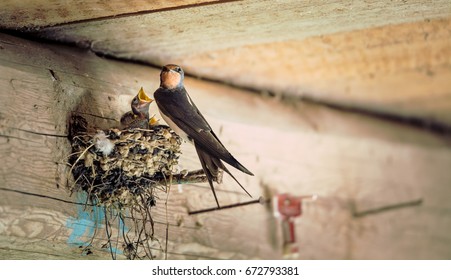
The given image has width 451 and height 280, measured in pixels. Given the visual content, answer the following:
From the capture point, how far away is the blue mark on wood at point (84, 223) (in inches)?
90.7

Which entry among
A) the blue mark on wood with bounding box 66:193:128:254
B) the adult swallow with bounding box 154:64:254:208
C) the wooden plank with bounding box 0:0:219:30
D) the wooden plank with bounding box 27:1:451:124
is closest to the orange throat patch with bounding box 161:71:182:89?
the adult swallow with bounding box 154:64:254:208

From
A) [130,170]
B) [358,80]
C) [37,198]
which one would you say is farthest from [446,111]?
[37,198]

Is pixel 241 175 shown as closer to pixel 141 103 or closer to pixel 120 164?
pixel 141 103

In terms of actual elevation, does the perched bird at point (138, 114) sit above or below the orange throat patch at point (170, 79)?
below

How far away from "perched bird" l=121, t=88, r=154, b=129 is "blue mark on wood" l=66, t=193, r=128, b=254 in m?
0.27

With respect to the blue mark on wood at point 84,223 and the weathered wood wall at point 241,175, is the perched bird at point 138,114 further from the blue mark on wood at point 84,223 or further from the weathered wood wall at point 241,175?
the blue mark on wood at point 84,223

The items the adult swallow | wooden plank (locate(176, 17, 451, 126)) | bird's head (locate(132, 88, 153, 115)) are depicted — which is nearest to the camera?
the adult swallow

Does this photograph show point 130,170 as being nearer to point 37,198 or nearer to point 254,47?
point 37,198

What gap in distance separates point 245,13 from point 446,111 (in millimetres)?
1811

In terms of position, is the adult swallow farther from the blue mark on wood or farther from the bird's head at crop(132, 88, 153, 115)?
the blue mark on wood

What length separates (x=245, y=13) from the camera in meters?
2.39

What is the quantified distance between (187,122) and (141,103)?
167mm

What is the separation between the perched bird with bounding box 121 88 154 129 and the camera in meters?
2.43

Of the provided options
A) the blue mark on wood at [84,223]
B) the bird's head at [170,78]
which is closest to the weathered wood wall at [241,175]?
the blue mark on wood at [84,223]
